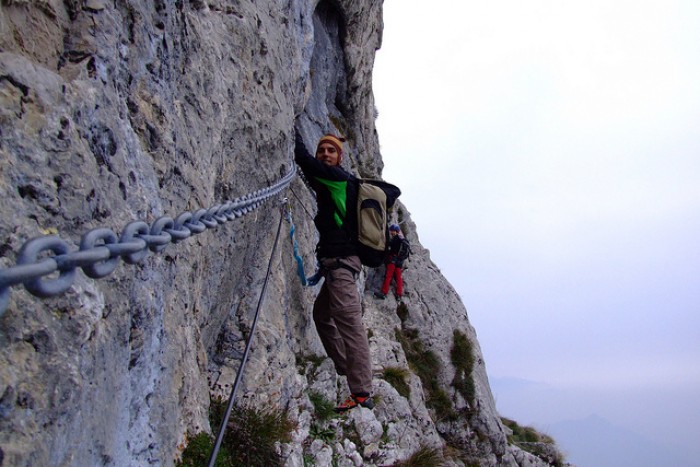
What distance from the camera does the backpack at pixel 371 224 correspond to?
6.27 m

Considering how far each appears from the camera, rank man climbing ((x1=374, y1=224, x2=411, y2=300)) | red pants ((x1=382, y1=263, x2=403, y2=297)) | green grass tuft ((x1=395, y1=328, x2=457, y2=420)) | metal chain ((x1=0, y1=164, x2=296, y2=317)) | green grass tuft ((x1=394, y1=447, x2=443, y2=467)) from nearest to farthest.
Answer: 1. metal chain ((x1=0, y1=164, x2=296, y2=317))
2. green grass tuft ((x1=394, y1=447, x2=443, y2=467))
3. green grass tuft ((x1=395, y1=328, x2=457, y2=420))
4. man climbing ((x1=374, y1=224, x2=411, y2=300))
5. red pants ((x1=382, y1=263, x2=403, y2=297))

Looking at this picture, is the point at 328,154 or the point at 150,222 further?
the point at 328,154

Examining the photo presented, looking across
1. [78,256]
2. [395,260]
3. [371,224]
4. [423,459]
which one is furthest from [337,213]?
[395,260]

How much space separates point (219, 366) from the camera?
18.9 ft

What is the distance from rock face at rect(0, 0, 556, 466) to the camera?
2119mm

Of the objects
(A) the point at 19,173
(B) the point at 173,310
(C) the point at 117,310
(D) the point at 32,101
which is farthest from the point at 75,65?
(B) the point at 173,310

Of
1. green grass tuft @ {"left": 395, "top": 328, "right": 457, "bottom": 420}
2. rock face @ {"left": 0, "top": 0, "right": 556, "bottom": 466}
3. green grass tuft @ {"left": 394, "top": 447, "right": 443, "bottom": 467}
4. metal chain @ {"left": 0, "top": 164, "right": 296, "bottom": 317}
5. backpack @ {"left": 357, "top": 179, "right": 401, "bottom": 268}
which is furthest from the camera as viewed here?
green grass tuft @ {"left": 395, "top": 328, "right": 457, "bottom": 420}

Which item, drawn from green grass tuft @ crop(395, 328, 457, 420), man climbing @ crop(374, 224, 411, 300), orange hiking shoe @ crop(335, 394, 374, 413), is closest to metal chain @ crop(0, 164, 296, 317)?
orange hiking shoe @ crop(335, 394, 374, 413)

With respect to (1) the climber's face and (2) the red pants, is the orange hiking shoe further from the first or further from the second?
(2) the red pants

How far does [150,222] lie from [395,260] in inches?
405

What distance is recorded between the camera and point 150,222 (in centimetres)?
314

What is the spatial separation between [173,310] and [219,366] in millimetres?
2404

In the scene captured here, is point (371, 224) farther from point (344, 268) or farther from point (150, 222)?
point (150, 222)

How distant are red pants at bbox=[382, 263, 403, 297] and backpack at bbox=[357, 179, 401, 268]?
6804 mm
